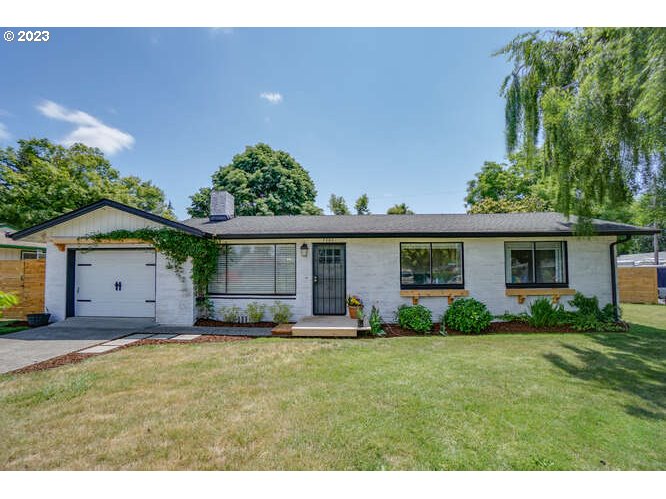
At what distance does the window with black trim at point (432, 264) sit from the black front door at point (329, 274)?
176 cm

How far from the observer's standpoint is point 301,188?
22.2m

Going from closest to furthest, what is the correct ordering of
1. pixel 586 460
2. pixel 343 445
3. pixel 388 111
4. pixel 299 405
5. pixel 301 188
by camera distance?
pixel 586 460 < pixel 343 445 < pixel 299 405 < pixel 388 111 < pixel 301 188

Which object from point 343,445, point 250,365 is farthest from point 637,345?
point 250,365

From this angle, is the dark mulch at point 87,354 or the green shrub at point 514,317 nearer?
the dark mulch at point 87,354

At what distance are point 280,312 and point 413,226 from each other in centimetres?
452

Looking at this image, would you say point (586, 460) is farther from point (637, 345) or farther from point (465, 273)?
point (465, 273)

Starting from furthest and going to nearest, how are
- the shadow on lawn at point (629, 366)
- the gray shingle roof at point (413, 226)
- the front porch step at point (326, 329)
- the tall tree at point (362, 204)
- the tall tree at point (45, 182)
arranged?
1. the tall tree at point (362, 204)
2. the tall tree at point (45, 182)
3. the gray shingle roof at point (413, 226)
4. the front porch step at point (326, 329)
5. the shadow on lawn at point (629, 366)

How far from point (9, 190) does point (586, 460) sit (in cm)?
2483

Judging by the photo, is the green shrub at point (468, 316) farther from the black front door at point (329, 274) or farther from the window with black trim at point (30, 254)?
the window with black trim at point (30, 254)

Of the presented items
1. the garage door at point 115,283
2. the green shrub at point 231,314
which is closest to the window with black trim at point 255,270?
the green shrub at point 231,314

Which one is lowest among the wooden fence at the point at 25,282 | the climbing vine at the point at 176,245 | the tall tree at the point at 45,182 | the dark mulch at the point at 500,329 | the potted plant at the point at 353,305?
the dark mulch at the point at 500,329

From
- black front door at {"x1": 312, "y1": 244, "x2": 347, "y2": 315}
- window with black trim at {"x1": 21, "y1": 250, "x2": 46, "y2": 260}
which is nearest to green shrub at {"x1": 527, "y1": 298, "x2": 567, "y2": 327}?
black front door at {"x1": 312, "y1": 244, "x2": 347, "y2": 315}

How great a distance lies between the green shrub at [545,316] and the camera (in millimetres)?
7297

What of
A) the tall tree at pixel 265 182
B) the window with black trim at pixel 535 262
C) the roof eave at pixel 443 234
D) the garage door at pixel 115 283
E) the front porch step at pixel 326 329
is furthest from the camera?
the tall tree at pixel 265 182
